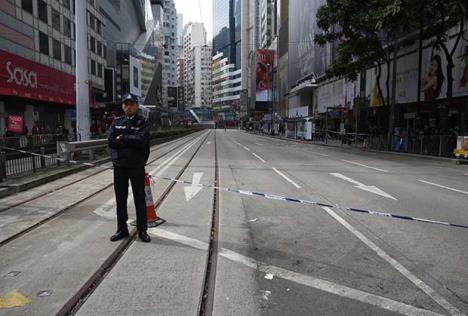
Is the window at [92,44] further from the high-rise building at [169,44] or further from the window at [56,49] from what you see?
the high-rise building at [169,44]

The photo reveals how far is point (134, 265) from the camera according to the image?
5.53 metres

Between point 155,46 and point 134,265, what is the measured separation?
128 meters

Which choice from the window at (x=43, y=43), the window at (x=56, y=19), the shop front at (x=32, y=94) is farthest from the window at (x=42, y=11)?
the shop front at (x=32, y=94)

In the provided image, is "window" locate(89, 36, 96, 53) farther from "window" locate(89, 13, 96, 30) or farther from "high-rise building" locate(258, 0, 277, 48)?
"high-rise building" locate(258, 0, 277, 48)

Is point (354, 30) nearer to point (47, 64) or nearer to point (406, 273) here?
point (47, 64)

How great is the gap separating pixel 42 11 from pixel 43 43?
2540mm

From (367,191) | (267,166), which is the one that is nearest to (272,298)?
(367,191)

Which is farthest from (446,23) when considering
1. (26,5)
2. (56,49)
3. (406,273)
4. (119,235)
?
(56,49)

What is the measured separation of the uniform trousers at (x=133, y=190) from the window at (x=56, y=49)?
38.9 m

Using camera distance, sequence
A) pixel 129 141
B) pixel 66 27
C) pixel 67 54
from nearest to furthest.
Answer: pixel 129 141, pixel 66 27, pixel 67 54

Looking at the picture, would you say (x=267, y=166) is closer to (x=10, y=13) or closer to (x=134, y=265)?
(x=134, y=265)

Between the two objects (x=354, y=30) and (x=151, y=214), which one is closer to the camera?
(x=151, y=214)

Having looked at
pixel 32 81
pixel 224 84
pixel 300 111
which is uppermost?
pixel 224 84

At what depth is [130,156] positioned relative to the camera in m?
6.47
